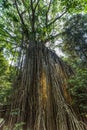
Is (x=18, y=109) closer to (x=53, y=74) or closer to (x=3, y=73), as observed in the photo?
(x=53, y=74)

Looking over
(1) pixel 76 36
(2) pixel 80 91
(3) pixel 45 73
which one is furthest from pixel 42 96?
(1) pixel 76 36

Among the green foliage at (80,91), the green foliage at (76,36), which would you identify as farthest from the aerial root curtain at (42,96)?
the green foliage at (76,36)

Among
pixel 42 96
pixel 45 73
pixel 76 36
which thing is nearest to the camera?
pixel 42 96

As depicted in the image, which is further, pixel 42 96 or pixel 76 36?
pixel 76 36

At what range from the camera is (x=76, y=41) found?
556cm

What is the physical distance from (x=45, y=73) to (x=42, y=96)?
624mm

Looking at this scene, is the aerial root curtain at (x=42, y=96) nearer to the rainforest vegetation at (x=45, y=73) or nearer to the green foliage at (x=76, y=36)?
the rainforest vegetation at (x=45, y=73)

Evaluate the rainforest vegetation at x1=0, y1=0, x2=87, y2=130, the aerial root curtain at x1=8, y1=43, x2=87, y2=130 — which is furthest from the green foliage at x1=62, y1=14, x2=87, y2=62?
the aerial root curtain at x1=8, y1=43, x2=87, y2=130

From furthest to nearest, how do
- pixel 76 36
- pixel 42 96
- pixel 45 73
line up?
pixel 76 36
pixel 45 73
pixel 42 96

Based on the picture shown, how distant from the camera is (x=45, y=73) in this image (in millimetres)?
3490

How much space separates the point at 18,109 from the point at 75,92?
1210 millimetres

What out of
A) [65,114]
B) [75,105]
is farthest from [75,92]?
[65,114]

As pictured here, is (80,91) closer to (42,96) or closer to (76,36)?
(42,96)

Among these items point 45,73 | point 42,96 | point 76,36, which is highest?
point 76,36
